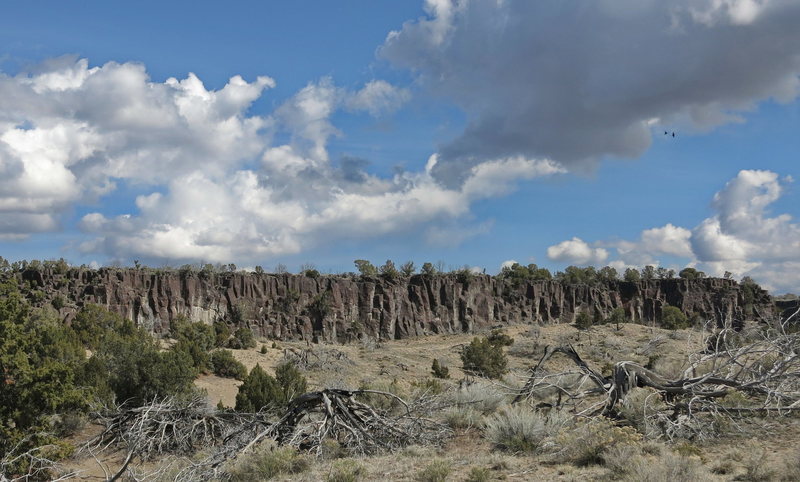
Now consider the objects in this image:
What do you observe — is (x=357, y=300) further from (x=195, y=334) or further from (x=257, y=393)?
(x=257, y=393)

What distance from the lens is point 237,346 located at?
44125 millimetres

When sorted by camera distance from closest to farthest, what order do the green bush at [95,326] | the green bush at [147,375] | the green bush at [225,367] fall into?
the green bush at [147,375] < the green bush at [225,367] < the green bush at [95,326]

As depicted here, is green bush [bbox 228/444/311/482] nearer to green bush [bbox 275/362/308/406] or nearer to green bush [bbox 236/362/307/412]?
green bush [bbox 236/362/307/412]

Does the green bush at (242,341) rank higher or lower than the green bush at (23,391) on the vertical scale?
lower

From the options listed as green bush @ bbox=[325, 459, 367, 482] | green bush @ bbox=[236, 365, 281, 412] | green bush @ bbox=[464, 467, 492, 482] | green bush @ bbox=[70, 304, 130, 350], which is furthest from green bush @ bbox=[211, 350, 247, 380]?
green bush @ bbox=[464, 467, 492, 482]

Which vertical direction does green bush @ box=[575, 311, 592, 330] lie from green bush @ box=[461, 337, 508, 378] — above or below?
above

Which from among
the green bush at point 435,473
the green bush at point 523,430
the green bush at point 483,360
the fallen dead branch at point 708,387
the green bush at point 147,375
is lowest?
the green bush at point 483,360

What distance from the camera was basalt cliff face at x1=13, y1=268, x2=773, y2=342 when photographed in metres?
50.8

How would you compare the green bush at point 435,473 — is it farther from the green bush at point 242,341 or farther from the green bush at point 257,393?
→ the green bush at point 242,341

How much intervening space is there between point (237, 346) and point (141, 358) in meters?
24.0

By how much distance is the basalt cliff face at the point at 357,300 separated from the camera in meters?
50.8

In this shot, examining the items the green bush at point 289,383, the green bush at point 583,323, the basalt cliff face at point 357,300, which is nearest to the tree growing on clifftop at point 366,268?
the basalt cliff face at point 357,300

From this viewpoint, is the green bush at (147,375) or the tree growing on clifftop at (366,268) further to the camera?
the tree growing on clifftop at (366,268)

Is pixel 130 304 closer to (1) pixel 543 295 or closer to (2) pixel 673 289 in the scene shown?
A: (1) pixel 543 295
